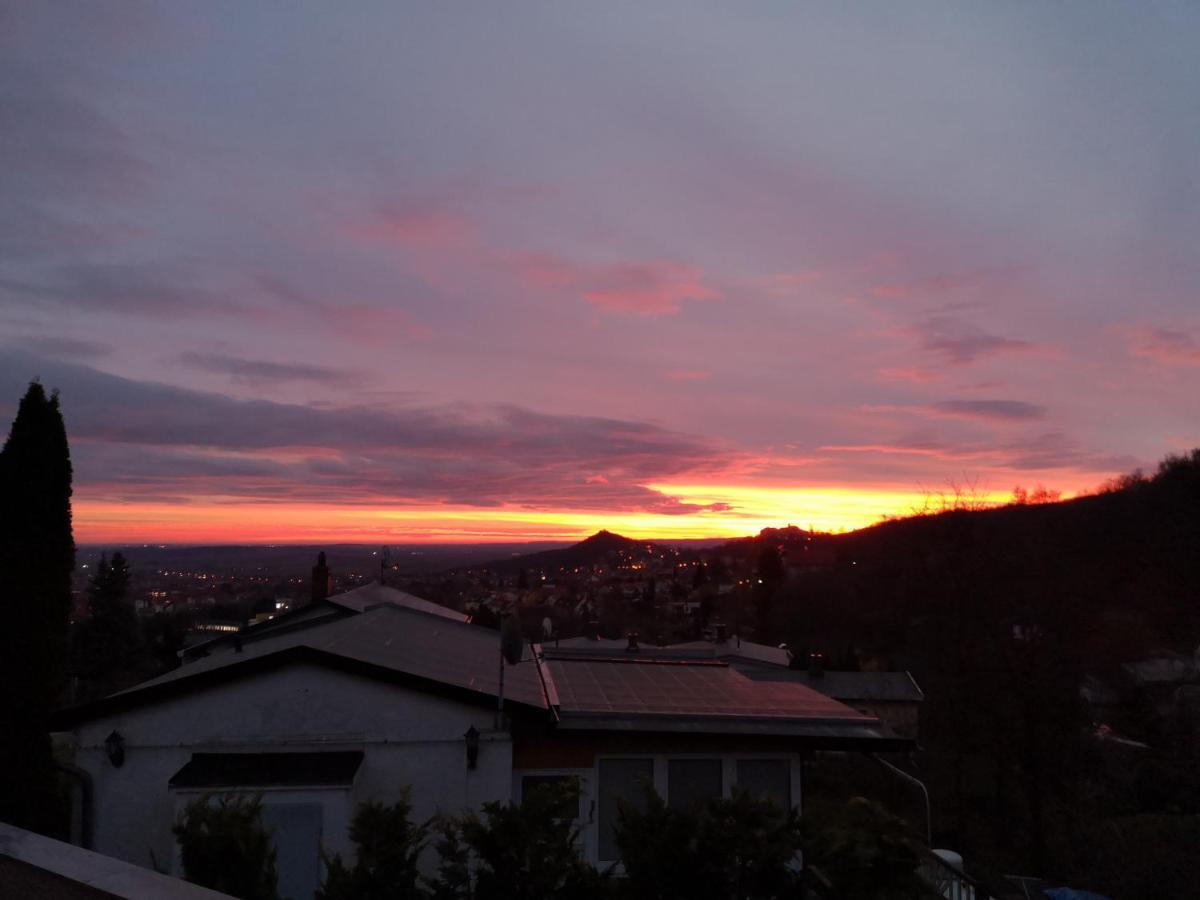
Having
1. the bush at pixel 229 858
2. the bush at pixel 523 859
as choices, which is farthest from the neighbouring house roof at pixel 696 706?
the bush at pixel 229 858

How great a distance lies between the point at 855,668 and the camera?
45.9 metres

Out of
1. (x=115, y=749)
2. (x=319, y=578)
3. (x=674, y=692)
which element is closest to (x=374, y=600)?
(x=319, y=578)

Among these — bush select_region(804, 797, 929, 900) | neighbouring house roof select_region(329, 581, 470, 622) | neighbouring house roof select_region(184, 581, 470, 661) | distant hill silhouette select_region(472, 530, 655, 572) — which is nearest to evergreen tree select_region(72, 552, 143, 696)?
neighbouring house roof select_region(329, 581, 470, 622)

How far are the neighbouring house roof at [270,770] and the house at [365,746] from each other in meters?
0.02

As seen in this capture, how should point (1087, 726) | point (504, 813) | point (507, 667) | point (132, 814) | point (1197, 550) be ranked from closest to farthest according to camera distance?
point (504, 813)
point (132, 814)
point (507, 667)
point (1087, 726)
point (1197, 550)

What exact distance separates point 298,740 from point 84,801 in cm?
214

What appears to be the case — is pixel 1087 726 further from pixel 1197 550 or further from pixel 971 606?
pixel 1197 550

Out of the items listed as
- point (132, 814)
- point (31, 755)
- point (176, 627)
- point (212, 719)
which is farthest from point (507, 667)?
point (176, 627)

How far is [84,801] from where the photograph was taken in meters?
8.04

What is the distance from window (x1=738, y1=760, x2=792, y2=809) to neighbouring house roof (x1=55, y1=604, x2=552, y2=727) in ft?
7.79

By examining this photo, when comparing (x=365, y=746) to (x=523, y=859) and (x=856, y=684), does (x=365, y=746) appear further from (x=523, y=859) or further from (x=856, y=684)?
(x=856, y=684)

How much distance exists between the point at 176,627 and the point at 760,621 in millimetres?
44028

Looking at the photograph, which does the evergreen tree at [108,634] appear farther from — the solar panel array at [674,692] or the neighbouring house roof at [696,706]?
the neighbouring house roof at [696,706]

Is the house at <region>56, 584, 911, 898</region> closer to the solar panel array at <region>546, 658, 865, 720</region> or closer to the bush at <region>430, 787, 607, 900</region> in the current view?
the solar panel array at <region>546, 658, 865, 720</region>
